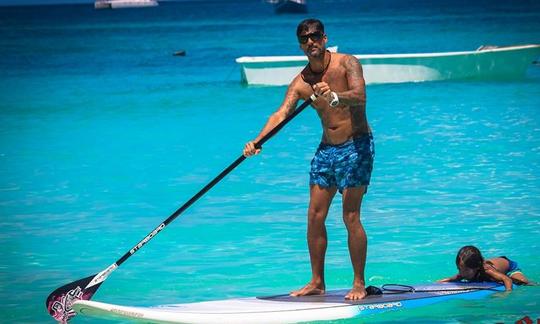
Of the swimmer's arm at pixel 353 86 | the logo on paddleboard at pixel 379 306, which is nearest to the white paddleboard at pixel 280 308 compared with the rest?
the logo on paddleboard at pixel 379 306

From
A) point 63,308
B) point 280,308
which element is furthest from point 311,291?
point 63,308

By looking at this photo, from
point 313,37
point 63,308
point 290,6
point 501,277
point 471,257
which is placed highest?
point 313,37

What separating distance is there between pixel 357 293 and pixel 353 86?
4.79 ft

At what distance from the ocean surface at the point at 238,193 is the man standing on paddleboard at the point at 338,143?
0.85m

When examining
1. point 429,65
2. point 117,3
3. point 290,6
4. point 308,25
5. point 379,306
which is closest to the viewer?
point 308,25

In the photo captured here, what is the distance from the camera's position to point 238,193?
45.3ft

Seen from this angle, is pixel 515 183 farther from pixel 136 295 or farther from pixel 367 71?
pixel 367 71

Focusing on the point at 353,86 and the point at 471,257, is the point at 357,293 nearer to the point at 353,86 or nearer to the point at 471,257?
the point at 471,257

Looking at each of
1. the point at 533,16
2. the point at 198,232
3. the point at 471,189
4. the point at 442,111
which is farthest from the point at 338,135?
the point at 533,16

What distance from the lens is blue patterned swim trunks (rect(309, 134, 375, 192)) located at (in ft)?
24.9

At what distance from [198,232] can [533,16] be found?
68037mm

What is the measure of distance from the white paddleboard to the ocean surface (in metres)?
0.19

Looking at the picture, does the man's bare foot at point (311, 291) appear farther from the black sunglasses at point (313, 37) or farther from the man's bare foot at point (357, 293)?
the black sunglasses at point (313, 37)

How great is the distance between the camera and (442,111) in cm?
2184
